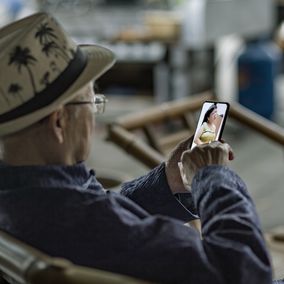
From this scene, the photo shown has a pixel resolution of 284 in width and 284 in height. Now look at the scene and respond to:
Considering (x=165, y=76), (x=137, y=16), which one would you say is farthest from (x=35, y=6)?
(x=165, y=76)

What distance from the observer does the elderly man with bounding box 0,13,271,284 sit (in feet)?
3.92

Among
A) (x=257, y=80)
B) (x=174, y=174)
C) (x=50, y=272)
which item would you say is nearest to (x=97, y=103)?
(x=174, y=174)

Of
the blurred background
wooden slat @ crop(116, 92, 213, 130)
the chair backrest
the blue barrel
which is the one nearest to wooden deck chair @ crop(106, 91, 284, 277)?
wooden slat @ crop(116, 92, 213, 130)

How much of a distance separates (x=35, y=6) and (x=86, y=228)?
556cm

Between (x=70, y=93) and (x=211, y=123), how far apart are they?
0.36m

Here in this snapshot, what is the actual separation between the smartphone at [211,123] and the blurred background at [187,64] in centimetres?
288

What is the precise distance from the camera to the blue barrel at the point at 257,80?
18.0 feet

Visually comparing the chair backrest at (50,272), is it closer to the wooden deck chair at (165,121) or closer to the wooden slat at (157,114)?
the wooden deck chair at (165,121)

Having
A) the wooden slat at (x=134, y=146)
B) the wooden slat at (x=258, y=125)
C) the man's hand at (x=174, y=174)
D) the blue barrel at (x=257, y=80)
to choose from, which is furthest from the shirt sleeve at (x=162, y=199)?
the blue barrel at (x=257, y=80)

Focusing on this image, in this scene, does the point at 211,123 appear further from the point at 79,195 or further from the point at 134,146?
the point at 134,146

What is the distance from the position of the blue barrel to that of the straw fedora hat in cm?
436

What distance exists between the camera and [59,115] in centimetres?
127

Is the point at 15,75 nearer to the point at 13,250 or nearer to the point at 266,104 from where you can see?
the point at 13,250

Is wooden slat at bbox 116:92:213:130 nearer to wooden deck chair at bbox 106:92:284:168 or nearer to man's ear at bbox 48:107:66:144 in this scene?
wooden deck chair at bbox 106:92:284:168
